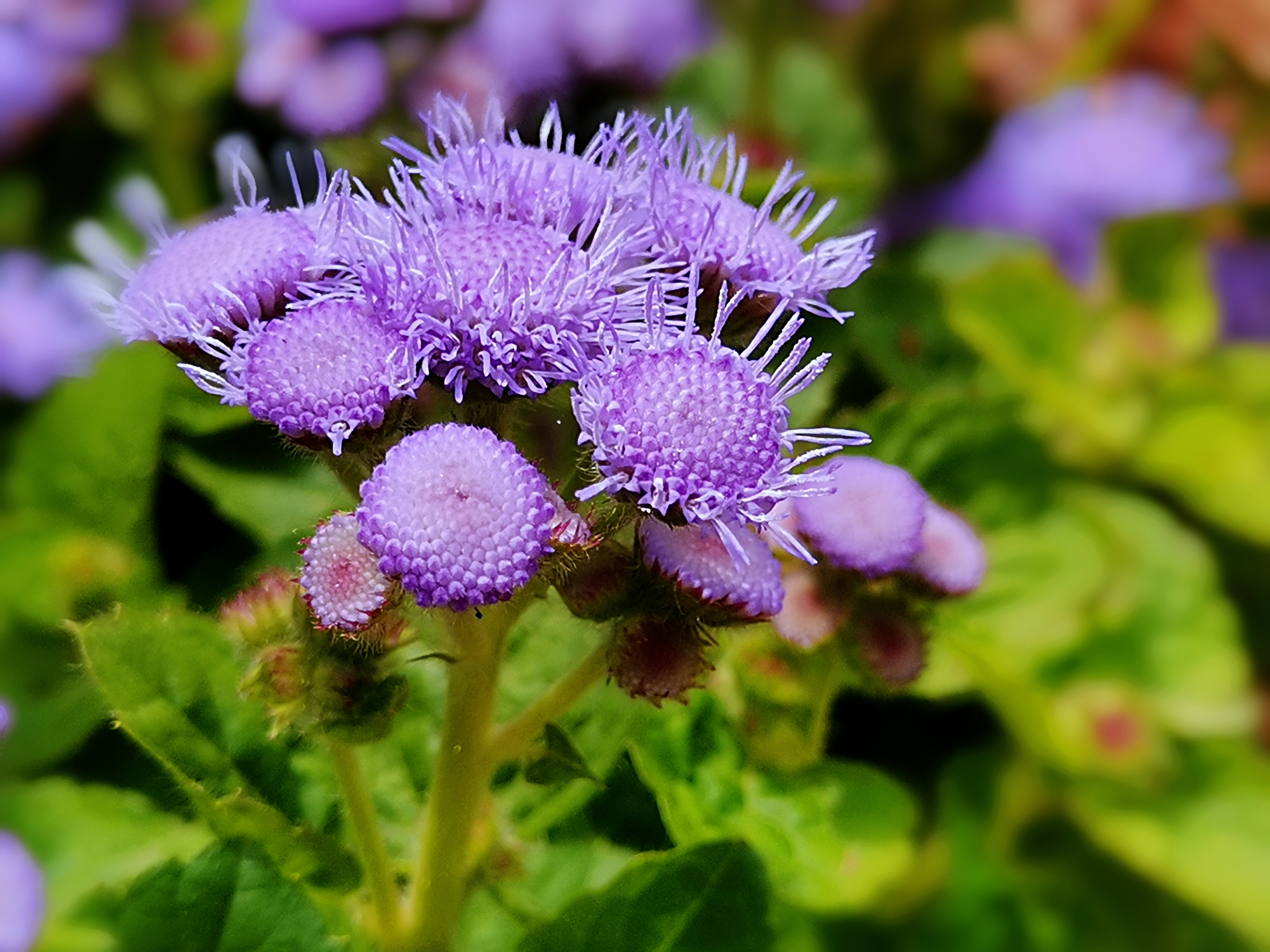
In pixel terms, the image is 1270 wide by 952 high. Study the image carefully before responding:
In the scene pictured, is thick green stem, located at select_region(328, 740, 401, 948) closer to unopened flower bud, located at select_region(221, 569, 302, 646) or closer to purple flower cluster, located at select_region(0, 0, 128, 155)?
unopened flower bud, located at select_region(221, 569, 302, 646)

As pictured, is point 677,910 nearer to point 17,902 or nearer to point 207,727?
point 207,727

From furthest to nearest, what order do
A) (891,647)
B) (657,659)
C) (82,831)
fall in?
(82,831) < (891,647) < (657,659)

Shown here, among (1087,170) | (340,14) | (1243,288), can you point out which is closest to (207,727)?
(340,14)

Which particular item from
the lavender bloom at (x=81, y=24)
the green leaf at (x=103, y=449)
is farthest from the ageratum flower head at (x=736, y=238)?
the lavender bloom at (x=81, y=24)

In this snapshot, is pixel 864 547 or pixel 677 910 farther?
pixel 864 547

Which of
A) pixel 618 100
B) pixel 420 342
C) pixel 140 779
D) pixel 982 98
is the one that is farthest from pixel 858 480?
pixel 982 98

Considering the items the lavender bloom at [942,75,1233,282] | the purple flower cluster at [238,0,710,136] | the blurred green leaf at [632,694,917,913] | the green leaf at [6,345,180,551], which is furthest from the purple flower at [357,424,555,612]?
the lavender bloom at [942,75,1233,282]
